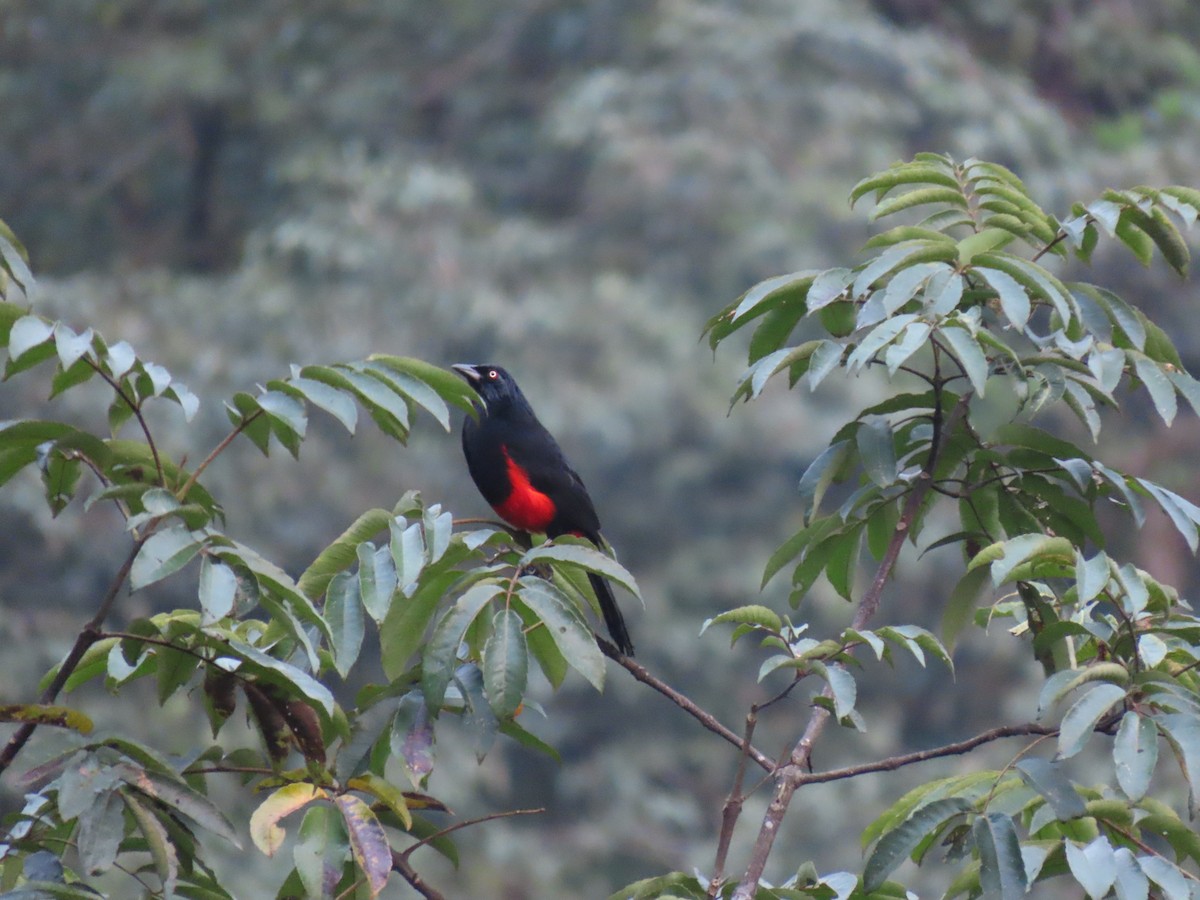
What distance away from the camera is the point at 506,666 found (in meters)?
1.64

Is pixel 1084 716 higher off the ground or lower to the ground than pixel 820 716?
higher

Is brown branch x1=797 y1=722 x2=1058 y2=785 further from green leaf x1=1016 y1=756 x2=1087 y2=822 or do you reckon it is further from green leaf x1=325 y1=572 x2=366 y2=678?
green leaf x1=325 y1=572 x2=366 y2=678

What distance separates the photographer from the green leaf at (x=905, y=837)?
165cm

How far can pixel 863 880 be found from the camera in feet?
5.48

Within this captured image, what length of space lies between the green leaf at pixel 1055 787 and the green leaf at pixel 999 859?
→ 0.05m

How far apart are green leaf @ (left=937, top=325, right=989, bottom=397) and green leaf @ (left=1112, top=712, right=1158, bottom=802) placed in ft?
1.25

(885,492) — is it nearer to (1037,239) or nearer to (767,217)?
(1037,239)

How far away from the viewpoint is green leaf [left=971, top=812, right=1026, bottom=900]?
62.0 inches

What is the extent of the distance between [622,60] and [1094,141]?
3606 millimetres

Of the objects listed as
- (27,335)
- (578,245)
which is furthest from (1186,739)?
(578,245)

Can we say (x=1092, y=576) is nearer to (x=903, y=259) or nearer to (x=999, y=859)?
(x=999, y=859)

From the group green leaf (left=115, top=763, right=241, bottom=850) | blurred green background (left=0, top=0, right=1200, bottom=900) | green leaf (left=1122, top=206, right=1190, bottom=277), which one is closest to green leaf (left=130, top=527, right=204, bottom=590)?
green leaf (left=115, top=763, right=241, bottom=850)

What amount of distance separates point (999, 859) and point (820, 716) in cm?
39

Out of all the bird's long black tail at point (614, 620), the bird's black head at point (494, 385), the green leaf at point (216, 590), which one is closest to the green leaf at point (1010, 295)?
the green leaf at point (216, 590)
